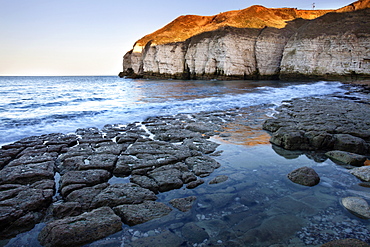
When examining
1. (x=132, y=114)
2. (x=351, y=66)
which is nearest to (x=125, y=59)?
(x=351, y=66)

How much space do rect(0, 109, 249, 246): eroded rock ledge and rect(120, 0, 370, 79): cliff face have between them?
29.8 m

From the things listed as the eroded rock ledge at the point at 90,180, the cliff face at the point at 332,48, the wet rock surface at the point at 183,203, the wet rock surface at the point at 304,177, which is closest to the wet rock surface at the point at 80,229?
the eroded rock ledge at the point at 90,180

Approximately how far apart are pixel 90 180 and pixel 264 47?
1584 inches

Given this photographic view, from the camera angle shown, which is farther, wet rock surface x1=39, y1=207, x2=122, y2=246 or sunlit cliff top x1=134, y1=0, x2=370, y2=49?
sunlit cliff top x1=134, y1=0, x2=370, y2=49

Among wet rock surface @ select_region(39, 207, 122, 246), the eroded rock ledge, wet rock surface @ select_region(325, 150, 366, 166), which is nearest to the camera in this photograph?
wet rock surface @ select_region(39, 207, 122, 246)

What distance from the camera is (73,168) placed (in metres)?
3.66

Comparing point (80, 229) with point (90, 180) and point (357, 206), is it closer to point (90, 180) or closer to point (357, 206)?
point (90, 180)

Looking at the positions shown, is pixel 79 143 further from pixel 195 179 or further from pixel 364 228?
pixel 364 228

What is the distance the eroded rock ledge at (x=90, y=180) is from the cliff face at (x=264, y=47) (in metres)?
29.8

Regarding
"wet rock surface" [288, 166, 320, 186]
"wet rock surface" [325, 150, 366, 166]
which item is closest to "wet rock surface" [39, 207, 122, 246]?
"wet rock surface" [288, 166, 320, 186]

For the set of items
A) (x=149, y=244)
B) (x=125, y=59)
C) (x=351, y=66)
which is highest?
(x=125, y=59)

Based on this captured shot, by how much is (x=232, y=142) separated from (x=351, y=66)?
28.6 meters

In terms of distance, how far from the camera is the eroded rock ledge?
2.27 metres

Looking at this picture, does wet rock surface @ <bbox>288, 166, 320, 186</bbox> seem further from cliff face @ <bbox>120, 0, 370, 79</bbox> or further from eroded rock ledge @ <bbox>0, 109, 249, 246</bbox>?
cliff face @ <bbox>120, 0, 370, 79</bbox>
